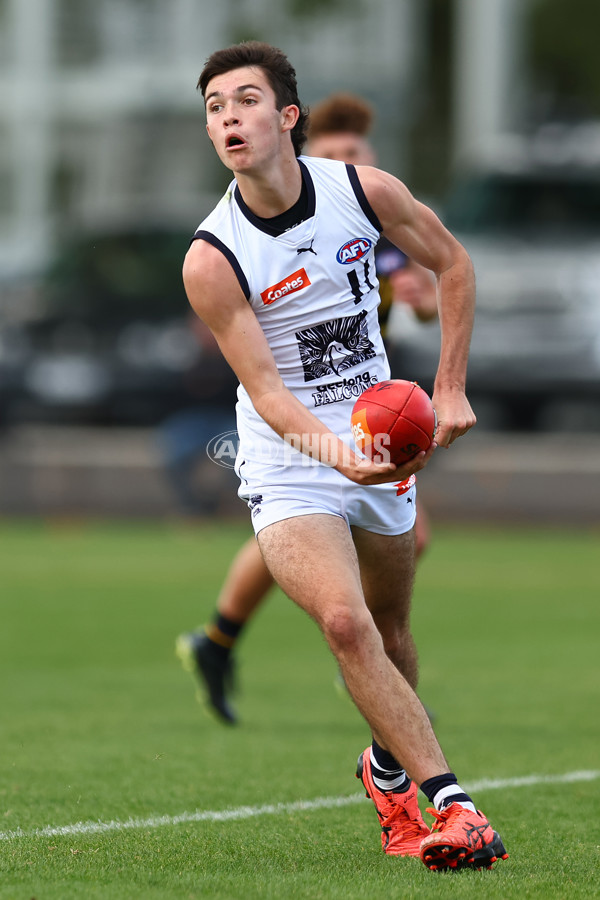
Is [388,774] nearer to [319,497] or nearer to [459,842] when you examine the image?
[459,842]

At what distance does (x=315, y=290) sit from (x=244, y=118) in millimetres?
578

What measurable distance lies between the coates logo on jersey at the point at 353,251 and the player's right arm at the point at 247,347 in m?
0.37

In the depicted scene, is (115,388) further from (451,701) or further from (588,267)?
(451,701)

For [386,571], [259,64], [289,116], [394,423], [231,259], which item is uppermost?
[259,64]

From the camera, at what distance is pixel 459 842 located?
14.9 ft

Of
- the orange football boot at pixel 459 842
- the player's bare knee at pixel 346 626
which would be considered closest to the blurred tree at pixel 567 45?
the player's bare knee at pixel 346 626

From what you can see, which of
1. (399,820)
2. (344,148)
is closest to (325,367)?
(399,820)

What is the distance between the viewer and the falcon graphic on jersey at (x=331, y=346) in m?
5.07

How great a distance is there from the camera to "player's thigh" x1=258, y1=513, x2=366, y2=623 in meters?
4.76

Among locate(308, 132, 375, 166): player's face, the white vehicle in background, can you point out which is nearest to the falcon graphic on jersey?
locate(308, 132, 375, 166): player's face

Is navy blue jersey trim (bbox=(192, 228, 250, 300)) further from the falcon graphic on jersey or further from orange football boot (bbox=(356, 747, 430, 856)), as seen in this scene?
orange football boot (bbox=(356, 747, 430, 856))

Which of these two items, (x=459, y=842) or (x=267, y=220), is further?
(x=267, y=220)

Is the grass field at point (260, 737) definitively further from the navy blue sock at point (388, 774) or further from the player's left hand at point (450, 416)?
the player's left hand at point (450, 416)

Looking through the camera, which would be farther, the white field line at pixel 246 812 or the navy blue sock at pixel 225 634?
the navy blue sock at pixel 225 634
